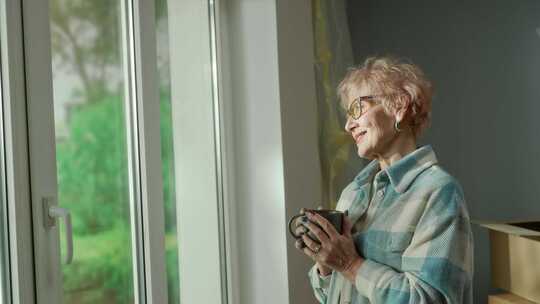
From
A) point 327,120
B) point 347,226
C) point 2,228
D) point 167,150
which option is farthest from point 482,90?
point 2,228

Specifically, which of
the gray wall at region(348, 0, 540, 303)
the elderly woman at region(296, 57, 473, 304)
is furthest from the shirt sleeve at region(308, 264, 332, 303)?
the gray wall at region(348, 0, 540, 303)

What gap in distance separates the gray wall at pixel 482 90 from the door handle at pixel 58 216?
1718 mm

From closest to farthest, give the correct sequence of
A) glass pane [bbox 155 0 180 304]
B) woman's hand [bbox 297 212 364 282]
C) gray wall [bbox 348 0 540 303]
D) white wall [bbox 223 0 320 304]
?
woman's hand [bbox 297 212 364 282] < glass pane [bbox 155 0 180 304] < white wall [bbox 223 0 320 304] < gray wall [bbox 348 0 540 303]

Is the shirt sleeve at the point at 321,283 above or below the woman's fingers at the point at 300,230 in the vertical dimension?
below

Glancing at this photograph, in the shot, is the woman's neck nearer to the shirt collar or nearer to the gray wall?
the shirt collar

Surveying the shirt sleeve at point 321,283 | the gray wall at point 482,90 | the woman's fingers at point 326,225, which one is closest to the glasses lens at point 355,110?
the woman's fingers at point 326,225

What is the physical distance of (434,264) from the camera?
50.3 inches

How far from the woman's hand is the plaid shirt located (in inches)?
1.1

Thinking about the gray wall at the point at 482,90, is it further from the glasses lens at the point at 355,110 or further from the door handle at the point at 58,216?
the door handle at the point at 58,216

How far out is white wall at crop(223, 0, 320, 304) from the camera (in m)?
2.19

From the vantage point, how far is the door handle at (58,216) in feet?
5.06

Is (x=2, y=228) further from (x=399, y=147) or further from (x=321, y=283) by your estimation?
(x=399, y=147)

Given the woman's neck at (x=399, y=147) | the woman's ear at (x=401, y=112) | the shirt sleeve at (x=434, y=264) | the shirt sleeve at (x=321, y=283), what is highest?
the woman's ear at (x=401, y=112)

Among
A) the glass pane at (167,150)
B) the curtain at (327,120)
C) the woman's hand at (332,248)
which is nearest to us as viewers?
the woman's hand at (332,248)
